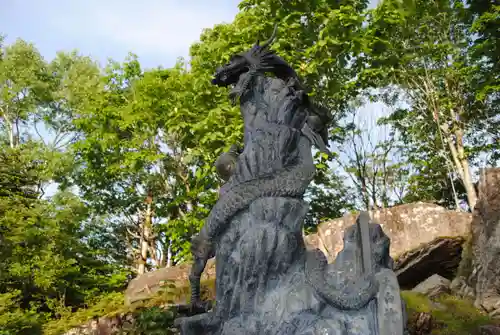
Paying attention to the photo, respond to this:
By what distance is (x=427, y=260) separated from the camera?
39.7 feet

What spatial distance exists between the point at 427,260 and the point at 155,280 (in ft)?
25.3

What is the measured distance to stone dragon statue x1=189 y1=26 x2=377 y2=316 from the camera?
144 inches

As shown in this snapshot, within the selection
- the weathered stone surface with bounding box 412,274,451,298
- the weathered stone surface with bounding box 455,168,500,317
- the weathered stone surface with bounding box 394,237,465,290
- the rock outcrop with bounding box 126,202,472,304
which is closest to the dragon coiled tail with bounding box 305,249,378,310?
the weathered stone surface with bounding box 455,168,500,317

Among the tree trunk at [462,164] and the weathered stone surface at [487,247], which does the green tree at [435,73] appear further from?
the weathered stone surface at [487,247]

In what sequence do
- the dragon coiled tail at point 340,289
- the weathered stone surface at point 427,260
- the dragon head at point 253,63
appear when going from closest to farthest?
the dragon coiled tail at point 340,289
the dragon head at point 253,63
the weathered stone surface at point 427,260

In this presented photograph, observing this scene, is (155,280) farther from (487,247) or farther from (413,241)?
(487,247)

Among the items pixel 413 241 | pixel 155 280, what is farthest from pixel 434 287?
pixel 155 280

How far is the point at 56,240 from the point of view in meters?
16.0

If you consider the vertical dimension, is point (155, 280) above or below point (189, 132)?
below

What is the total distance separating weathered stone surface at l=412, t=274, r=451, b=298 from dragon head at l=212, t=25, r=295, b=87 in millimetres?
8182

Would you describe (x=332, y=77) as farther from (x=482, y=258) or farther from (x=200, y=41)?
(x=482, y=258)

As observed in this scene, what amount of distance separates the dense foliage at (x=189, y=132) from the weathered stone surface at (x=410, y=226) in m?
2.11

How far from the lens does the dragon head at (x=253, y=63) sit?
484 centimetres

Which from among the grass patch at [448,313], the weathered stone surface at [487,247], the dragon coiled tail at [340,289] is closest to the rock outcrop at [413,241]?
the weathered stone surface at [487,247]
